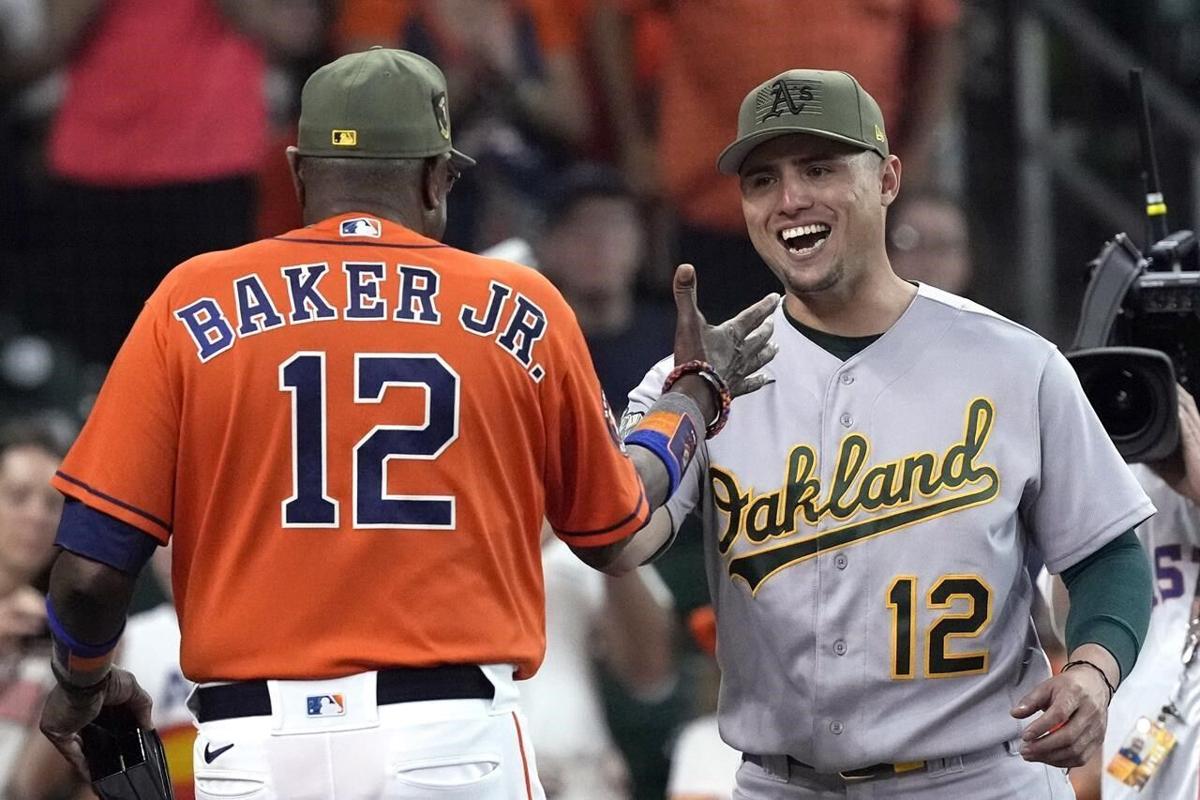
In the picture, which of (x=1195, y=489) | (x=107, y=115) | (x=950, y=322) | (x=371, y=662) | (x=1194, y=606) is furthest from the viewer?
(x=107, y=115)

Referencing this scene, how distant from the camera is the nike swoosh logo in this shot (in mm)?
2967

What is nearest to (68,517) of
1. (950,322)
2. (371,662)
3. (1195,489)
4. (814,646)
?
(371,662)

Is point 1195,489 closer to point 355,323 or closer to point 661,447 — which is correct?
point 661,447

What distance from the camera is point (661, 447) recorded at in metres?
3.25

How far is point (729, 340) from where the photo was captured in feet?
11.2

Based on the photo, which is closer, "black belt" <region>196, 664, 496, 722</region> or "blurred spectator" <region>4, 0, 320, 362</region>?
"black belt" <region>196, 664, 496, 722</region>

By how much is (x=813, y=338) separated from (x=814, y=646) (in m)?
0.58

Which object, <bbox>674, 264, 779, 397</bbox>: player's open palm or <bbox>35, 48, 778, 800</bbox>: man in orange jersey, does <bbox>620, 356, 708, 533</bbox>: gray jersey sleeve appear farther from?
<bbox>35, 48, 778, 800</bbox>: man in orange jersey

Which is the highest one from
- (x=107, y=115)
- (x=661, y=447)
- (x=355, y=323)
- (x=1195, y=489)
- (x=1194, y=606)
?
(x=107, y=115)

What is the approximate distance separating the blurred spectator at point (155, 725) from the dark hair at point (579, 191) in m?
2.00

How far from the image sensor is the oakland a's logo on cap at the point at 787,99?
11.3 feet

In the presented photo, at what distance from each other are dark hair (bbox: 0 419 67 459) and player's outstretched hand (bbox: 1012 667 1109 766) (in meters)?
3.62

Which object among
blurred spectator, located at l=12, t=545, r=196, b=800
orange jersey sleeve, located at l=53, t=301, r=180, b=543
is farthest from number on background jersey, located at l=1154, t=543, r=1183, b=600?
blurred spectator, located at l=12, t=545, r=196, b=800

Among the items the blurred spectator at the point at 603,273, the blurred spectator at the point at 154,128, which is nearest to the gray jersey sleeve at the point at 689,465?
the blurred spectator at the point at 603,273
